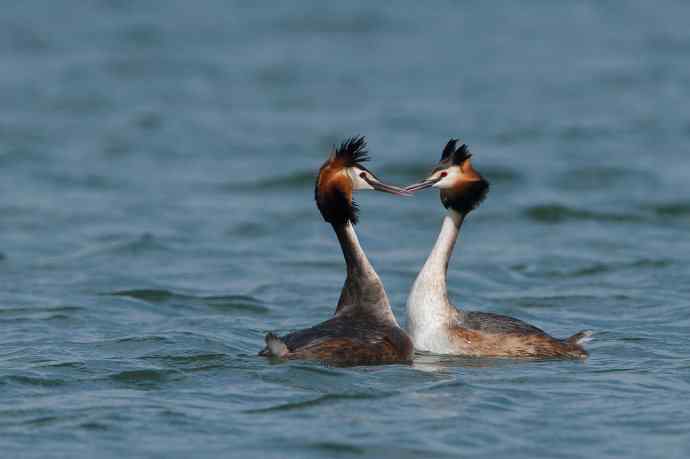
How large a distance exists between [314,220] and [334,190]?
27.6 ft

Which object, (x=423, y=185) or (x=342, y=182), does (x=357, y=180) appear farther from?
(x=423, y=185)

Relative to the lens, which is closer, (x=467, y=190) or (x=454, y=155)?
(x=454, y=155)

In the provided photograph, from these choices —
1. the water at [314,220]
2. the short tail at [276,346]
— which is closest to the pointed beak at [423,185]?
the water at [314,220]

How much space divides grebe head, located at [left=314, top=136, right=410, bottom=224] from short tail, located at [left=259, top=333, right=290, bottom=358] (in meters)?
1.38

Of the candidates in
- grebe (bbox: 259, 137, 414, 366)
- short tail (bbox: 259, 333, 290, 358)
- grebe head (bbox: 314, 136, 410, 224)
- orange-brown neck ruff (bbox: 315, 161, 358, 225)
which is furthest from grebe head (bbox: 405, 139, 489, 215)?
short tail (bbox: 259, 333, 290, 358)

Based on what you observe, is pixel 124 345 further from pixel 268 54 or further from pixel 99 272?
pixel 268 54

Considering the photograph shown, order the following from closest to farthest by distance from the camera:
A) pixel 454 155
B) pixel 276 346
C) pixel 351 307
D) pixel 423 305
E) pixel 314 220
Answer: pixel 276 346 < pixel 351 307 < pixel 423 305 < pixel 454 155 < pixel 314 220

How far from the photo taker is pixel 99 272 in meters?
16.2

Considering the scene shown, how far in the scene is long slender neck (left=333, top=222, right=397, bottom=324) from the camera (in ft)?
38.1

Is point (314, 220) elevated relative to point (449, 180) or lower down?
elevated

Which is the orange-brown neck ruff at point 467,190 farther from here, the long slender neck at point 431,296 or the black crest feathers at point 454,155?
the long slender neck at point 431,296

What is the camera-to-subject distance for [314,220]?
20.0 m

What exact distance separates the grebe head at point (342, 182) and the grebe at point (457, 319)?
1.47 ft

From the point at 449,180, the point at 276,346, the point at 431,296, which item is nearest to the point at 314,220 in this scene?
the point at 449,180
